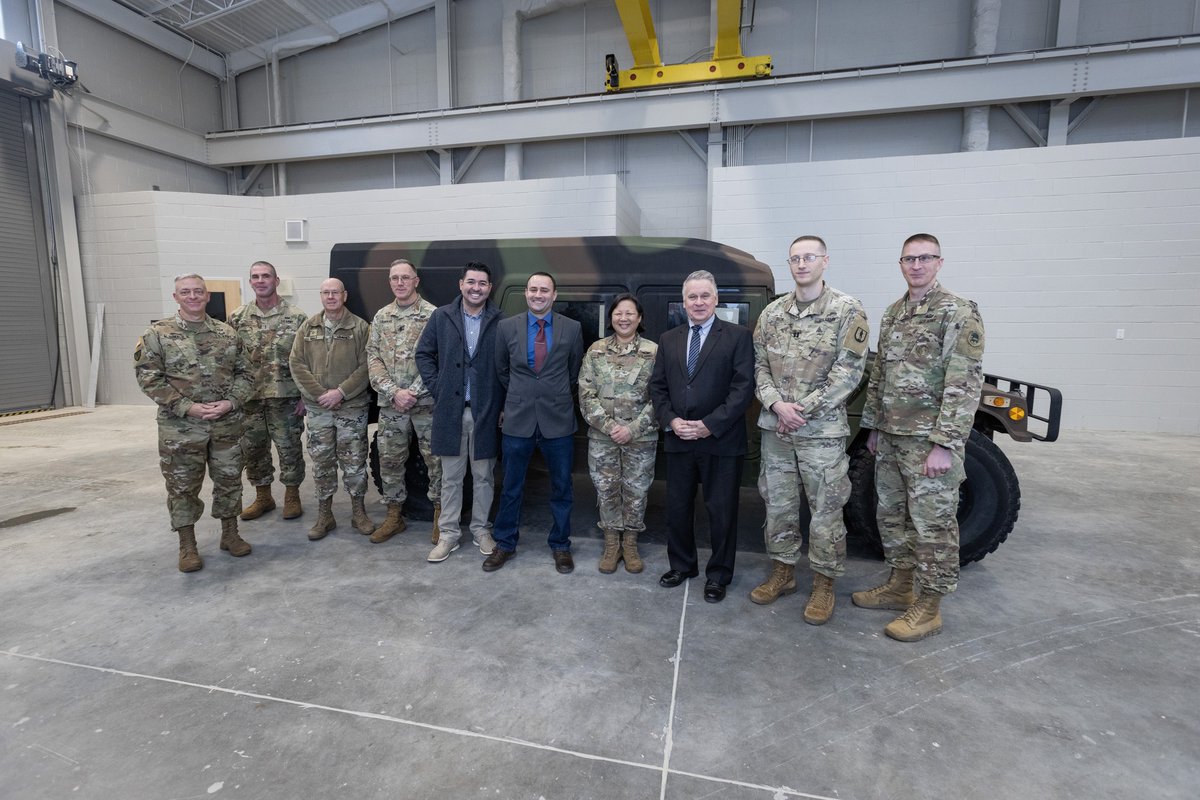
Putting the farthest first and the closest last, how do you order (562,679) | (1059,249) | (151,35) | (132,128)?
1. (151,35)
2. (132,128)
3. (1059,249)
4. (562,679)

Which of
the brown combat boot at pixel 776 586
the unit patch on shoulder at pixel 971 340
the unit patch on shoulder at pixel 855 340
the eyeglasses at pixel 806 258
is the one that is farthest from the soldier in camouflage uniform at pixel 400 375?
the unit patch on shoulder at pixel 971 340

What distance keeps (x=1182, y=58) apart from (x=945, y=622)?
8928mm

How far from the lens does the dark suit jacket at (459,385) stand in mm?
3164

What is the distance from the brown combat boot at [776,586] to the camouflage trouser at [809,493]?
91 mm

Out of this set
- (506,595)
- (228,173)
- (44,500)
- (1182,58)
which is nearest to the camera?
(506,595)

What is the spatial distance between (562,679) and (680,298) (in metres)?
2.08

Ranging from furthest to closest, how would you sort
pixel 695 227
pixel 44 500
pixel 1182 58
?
pixel 695 227 < pixel 1182 58 < pixel 44 500

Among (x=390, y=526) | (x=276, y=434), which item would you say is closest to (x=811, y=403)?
(x=390, y=526)

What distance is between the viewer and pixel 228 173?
11.6m

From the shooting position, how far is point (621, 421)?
119 inches

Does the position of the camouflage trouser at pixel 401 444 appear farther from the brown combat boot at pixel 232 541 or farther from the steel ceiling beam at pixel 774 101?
the steel ceiling beam at pixel 774 101

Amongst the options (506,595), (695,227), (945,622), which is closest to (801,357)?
(945,622)

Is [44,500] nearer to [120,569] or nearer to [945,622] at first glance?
[120,569]

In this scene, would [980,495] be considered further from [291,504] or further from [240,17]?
[240,17]
